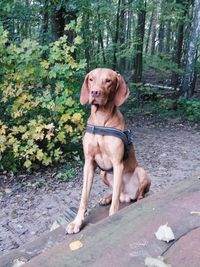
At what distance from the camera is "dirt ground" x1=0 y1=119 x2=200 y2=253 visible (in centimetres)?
506

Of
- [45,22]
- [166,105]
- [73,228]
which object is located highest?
[45,22]

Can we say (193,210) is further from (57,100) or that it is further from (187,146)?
(187,146)

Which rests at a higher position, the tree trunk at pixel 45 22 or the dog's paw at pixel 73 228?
the tree trunk at pixel 45 22

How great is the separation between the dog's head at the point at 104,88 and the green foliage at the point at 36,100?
3.11 meters

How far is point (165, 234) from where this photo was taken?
65.3 inches

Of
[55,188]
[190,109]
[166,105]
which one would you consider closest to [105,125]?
[55,188]

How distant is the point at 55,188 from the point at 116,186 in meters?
3.28

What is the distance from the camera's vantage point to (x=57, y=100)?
20.7 ft

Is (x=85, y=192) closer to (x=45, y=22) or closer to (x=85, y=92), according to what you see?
(x=85, y=92)

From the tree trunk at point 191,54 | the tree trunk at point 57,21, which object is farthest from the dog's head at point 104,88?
the tree trunk at point 191,54

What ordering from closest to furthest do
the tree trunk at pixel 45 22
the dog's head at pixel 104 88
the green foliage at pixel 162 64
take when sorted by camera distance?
the dog's head at pixel 104 88 → the tree trunk at pixel 45 22 → the green foliage at pixel 162 64

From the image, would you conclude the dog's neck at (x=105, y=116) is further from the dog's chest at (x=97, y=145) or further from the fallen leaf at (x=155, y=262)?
the fallen leaf at (x=155, y=262)

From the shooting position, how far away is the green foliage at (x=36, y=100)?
6.13m

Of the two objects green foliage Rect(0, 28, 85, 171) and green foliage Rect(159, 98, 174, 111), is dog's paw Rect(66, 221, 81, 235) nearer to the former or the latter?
green foliage Rect(0, 28, 85, 171)
